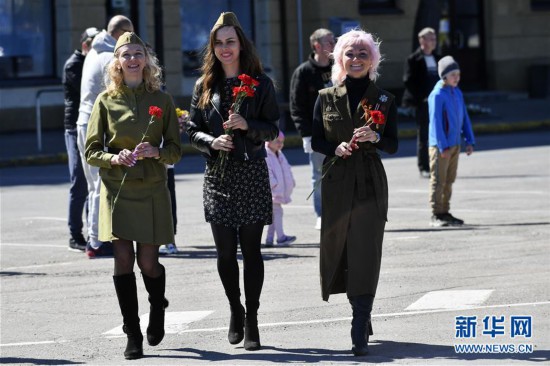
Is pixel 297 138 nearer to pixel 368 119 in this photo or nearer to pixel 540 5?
pixel 540 5

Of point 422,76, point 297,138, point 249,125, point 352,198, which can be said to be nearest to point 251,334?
point 352,198

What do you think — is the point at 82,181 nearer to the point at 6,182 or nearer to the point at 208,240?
the point at 208,240

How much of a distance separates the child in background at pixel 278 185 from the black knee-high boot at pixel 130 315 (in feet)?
15.6

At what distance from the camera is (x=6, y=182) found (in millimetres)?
20766

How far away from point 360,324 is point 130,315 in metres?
1.41

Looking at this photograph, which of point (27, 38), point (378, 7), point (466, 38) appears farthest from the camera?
point (466, 38)

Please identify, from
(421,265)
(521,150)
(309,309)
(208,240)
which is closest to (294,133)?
(521,150)

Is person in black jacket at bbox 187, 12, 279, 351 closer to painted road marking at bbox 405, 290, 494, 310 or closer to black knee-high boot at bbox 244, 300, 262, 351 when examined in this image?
black knee-high boot at bbox 244, 300, 262, 351

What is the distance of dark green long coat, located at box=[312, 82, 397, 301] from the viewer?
8.43 metres

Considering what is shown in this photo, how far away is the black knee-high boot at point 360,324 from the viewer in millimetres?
→ 8156

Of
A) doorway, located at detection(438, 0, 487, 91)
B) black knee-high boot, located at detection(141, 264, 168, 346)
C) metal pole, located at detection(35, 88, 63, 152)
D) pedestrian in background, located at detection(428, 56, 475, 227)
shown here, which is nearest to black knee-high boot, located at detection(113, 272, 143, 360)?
black knee-high boot, located at detection(141, 264, 168, 346)

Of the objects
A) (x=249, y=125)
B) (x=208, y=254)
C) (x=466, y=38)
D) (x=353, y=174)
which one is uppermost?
(x=466, y=38)

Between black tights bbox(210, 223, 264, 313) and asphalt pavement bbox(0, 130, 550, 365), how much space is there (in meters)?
0.34

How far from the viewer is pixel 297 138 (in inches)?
1032
